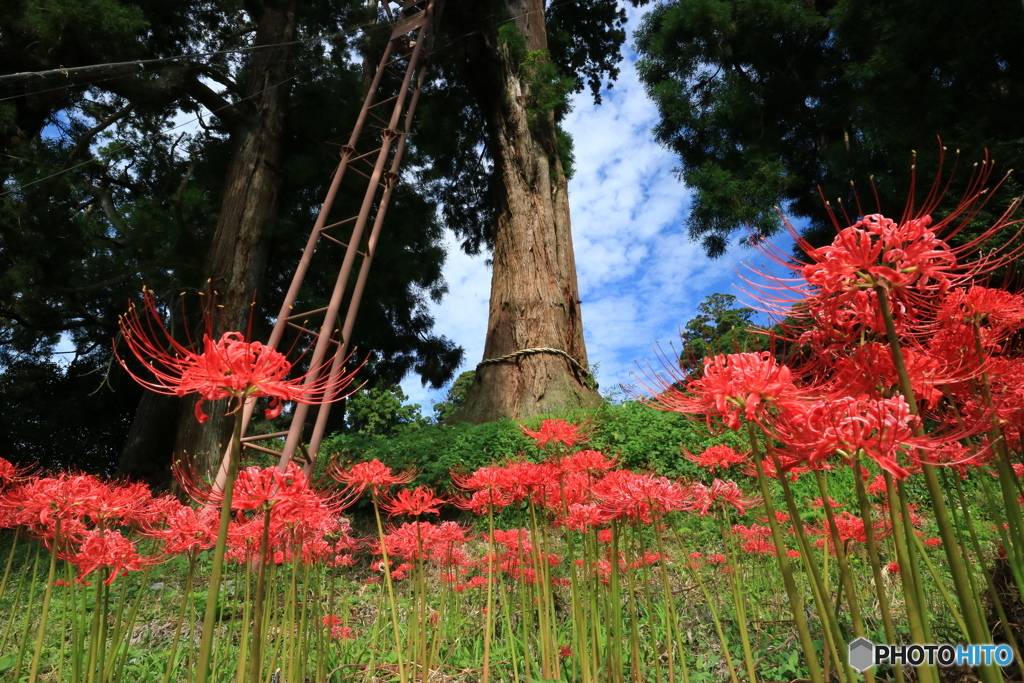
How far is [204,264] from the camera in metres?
7.48

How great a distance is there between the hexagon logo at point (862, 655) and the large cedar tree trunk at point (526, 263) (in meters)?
5.75

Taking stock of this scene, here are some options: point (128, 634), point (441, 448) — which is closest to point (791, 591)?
point (128, 634)

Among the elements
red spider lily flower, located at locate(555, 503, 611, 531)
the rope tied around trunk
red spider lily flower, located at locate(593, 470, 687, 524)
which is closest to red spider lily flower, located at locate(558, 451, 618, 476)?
red spider lily flower, located at locate(555, 503, 611, 531)

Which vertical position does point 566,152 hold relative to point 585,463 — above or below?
above

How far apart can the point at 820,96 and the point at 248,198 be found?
855 cm

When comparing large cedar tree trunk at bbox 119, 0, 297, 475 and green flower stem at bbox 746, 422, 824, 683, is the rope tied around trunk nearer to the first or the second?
large cedar tree trunk at bbox 119, 0, 297, 475

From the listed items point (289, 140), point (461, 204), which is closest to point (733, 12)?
point (461, 204)

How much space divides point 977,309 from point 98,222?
29.1ft

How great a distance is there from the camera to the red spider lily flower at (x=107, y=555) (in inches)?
58.9

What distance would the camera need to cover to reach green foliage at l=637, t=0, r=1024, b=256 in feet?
17.6

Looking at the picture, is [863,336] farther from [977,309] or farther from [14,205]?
[14,205]

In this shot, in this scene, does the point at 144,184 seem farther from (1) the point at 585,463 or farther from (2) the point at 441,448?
(1) the point at 585,463

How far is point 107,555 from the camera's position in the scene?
4.94 ft

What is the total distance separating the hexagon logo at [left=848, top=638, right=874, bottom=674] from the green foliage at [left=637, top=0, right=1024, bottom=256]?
3.05 meters
